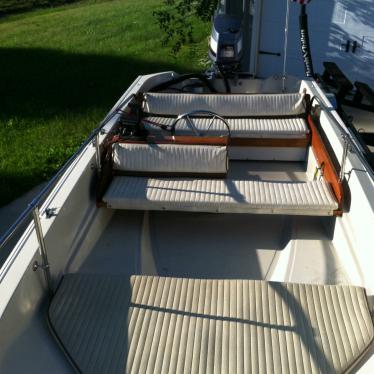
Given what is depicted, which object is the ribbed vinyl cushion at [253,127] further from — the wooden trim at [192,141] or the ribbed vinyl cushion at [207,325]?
the ribbed vinyl cushion at [207,325]

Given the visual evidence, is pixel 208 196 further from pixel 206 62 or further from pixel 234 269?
pixel 206 62

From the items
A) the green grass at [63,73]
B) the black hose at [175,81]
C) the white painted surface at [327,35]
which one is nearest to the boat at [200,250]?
the black hose at [175,81]

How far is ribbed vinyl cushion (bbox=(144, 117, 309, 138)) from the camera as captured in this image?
3602 millimetres

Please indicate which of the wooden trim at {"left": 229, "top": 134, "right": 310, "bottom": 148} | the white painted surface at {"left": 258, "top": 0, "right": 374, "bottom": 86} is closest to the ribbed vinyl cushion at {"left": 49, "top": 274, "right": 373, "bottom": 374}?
the wooden trim at {"left": 229, "top": 134, "right": 310, "bottom": 148}

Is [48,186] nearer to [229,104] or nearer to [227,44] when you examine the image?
[229,104]

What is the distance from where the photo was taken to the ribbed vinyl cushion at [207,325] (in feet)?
5.91

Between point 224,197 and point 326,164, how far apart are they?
2.44 ft

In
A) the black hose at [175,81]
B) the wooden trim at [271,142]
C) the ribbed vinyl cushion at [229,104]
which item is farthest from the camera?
the black hose at [175,81]

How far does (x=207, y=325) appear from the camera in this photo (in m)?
1.96

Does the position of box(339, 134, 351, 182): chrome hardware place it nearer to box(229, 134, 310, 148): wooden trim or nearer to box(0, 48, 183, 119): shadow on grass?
box(229, 134, 310, 148): wooden trim

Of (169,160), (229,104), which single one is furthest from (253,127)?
(169,160)

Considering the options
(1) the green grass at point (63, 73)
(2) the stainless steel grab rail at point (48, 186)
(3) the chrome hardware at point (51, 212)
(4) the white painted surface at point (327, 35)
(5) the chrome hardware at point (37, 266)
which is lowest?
(1) the green grass at point (63, 73)

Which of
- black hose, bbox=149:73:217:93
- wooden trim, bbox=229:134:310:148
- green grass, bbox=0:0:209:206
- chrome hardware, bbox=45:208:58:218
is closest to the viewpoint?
chrome hardware, bbox=45:208:58:218

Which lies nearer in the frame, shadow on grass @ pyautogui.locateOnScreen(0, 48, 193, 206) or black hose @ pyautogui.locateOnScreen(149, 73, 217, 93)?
black hose @ pyautogui.locateOnScreen(149, 73, 217, 93)
